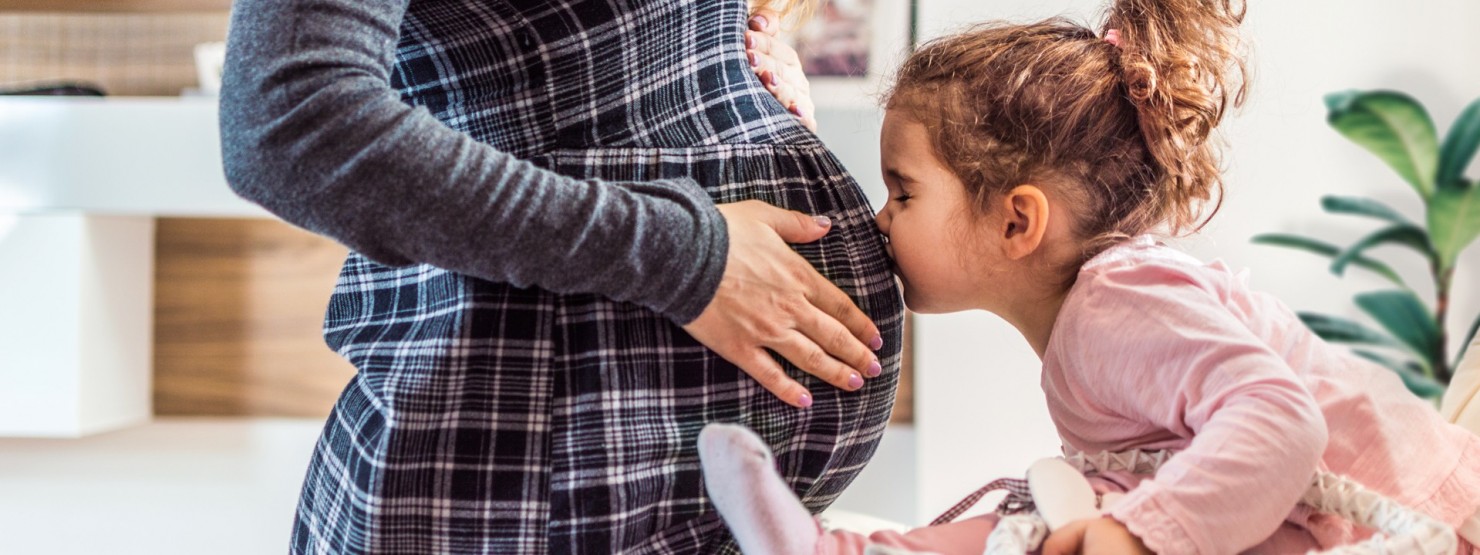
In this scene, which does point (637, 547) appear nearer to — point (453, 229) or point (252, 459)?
point (453, 229)

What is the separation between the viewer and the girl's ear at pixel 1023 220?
0.66 m

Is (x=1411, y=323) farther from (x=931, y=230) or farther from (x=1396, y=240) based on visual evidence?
(x=931, y=230)

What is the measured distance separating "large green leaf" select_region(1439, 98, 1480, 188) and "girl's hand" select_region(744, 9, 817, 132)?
464 millimetres

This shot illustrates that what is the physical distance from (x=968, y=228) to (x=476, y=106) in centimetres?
32

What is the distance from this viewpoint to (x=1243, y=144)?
580mm

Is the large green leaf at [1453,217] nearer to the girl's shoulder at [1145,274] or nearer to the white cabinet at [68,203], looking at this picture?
the girl's shoulder at [1145,274]

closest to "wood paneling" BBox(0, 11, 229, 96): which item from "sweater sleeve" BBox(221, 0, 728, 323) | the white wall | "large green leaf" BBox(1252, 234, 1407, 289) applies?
"sweater sleeve" BBox(221, 0, 728, 323)

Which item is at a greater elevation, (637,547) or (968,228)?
(968,228)

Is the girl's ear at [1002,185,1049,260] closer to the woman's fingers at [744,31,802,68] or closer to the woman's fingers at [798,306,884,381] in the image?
the woman's fingers at [798,306,884,381]

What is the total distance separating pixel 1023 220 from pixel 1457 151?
35 cm

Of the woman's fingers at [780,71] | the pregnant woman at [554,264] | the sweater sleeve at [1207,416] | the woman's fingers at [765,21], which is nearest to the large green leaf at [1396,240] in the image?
the sweater sleeve at [1207,416]

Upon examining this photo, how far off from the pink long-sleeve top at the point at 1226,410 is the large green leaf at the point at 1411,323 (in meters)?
0.04

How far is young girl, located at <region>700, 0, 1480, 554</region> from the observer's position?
1.54 ft

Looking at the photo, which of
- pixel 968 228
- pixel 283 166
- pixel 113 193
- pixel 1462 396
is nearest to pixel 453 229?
pixel 283 166
